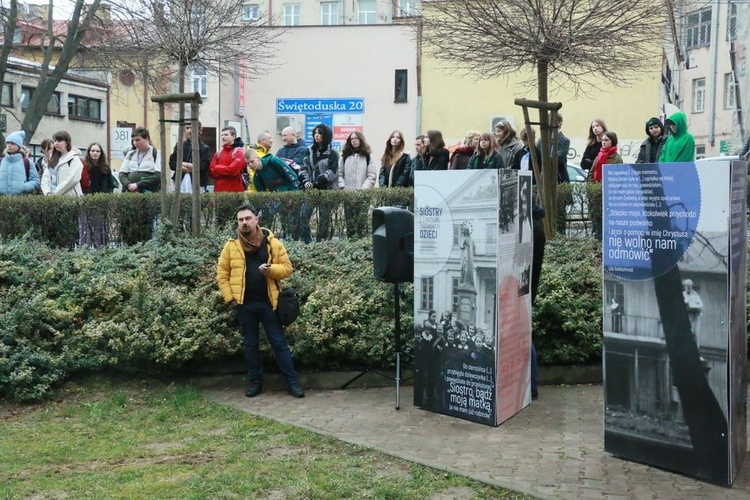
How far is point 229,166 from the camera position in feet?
41.6

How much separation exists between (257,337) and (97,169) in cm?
633

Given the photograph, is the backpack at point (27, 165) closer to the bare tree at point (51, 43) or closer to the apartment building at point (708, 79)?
the bare tree at point (51, 43)

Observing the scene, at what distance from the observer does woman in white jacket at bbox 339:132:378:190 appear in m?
12.8

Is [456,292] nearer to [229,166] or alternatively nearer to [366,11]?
[229,166]

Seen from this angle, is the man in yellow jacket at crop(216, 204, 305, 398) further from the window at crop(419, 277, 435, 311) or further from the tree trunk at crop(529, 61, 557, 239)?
the tree trunk at crop(529, 61, 557, 239)

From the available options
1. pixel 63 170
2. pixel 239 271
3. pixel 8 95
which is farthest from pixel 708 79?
pixel 239 271

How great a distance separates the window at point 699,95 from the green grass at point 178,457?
45265 millimetres

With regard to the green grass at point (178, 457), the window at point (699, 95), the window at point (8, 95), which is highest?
the window at point (699, 95)

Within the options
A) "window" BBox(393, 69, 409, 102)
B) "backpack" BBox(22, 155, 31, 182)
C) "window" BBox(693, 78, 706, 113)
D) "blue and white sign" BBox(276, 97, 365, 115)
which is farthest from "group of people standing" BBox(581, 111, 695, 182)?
"window" BBox(693, 78, 706, 113)

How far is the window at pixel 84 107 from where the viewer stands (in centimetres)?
4759

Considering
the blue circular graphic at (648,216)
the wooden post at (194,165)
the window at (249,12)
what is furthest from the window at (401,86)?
the blue circular graphic at (648,216)

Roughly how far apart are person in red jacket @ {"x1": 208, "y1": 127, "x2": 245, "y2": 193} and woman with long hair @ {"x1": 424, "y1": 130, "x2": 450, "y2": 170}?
259 cm

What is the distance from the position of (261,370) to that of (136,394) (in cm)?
115

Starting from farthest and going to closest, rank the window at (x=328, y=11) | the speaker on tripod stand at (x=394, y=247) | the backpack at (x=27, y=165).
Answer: the window at (x=328, y=11), the backpack at (x=27, y=165), the speaker on tripod stand at (x=394, y=247)
